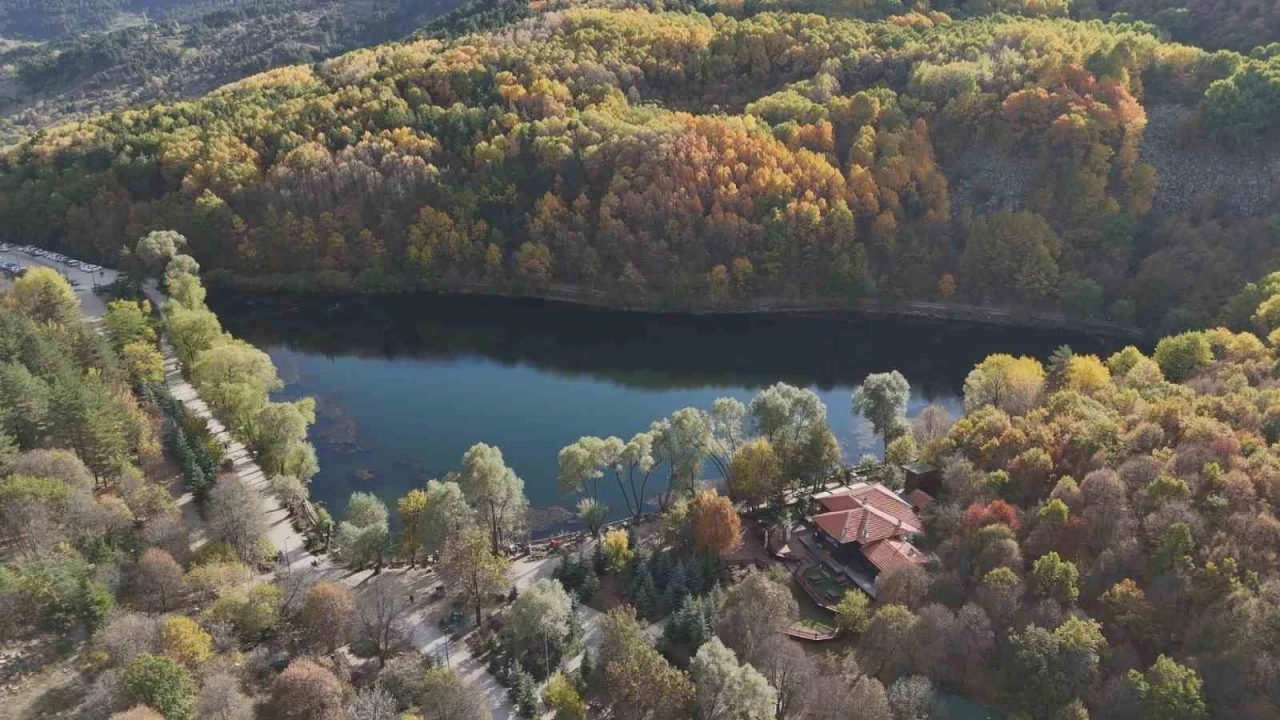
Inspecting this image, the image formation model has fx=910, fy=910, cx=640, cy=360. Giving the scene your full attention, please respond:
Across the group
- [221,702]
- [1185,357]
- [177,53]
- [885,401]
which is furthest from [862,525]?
[177,53]

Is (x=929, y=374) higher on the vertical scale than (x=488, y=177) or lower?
lower

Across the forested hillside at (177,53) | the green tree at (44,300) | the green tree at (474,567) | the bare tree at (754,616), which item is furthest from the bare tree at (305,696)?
the forested hillside at (177,53)

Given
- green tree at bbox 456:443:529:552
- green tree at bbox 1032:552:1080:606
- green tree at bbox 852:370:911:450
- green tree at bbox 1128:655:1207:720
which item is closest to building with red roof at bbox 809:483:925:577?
green tree at bbox 1032:552:1080:606

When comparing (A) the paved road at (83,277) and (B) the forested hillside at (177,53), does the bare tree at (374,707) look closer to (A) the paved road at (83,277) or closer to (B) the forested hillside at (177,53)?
(A) the paved road at (83,277)

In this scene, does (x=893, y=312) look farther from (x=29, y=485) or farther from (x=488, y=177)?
(x=29, y=485)

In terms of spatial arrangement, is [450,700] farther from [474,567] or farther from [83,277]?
[83,277]

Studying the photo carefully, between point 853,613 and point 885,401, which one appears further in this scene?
point 885,401

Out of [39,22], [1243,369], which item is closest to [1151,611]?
[1243,369]

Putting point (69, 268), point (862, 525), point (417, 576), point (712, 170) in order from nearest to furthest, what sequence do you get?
point (862, 525) < point (417, 576) < point (712, 170) < point (69, 268)
